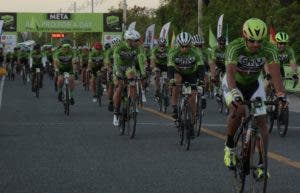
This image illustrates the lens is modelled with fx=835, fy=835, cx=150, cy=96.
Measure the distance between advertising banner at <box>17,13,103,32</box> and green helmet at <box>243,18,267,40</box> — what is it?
68.6m

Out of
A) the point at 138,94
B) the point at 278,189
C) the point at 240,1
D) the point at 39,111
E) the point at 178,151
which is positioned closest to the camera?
the point at 278,189

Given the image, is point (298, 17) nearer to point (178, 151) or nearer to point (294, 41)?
point (294, 41)

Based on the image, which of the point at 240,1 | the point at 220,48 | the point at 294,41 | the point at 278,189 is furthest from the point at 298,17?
the point at 278,189

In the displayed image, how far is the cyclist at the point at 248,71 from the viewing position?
7871mm

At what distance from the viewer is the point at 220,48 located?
19.6 metres

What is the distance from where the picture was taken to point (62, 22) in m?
76.4

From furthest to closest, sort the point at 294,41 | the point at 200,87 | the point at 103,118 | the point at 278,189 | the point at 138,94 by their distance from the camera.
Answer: the point at 294,41, the point at 103,118, the point at 138,94, the point at 200,87, the point at 278,189

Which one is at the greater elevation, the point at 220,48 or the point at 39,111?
the point at 220,48

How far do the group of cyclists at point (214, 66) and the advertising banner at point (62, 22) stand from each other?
4639 cm

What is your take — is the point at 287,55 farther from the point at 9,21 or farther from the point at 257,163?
the point at 9,21

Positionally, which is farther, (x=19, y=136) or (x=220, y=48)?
(x=220, y=48)

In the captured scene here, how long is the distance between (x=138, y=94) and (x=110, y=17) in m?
61.9

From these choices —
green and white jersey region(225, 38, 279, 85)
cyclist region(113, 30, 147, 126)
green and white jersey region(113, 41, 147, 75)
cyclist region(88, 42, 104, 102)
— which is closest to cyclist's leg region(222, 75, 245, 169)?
green and white jersey region(225, 38, 279, 85)

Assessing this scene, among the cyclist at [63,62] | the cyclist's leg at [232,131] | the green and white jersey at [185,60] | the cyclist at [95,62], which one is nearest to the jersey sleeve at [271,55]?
the cyclist's leg at [232,131]
